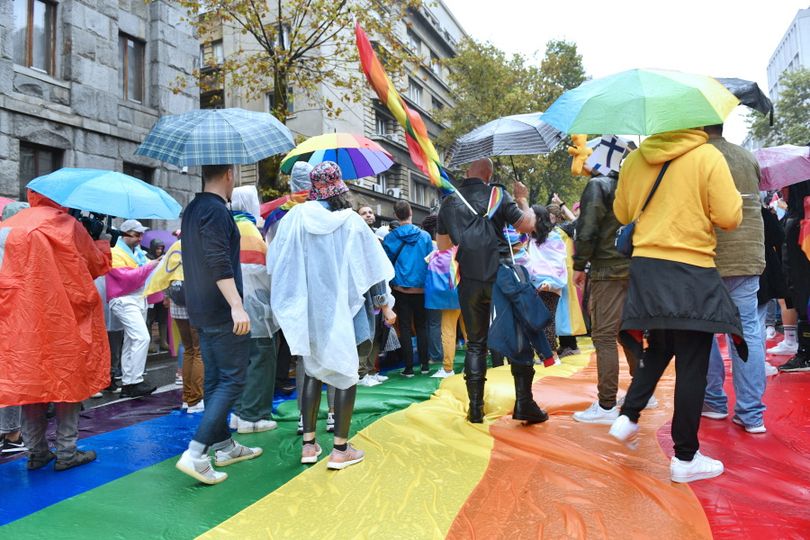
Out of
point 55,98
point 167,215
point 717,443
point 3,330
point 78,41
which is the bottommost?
point 717,443

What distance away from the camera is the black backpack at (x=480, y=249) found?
4445mm

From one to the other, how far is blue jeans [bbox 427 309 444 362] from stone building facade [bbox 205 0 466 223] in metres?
9.35

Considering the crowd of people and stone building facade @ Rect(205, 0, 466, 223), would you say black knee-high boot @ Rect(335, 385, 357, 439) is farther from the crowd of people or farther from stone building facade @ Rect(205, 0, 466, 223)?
stone building facade @ Rect(205, 0, 466, 223)

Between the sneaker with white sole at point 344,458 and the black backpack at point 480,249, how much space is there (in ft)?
5.20

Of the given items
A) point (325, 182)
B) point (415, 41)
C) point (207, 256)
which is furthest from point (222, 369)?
point (415, 41)

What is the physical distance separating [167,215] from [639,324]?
141 inches

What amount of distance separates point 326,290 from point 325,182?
746mm

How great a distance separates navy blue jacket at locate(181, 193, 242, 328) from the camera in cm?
363

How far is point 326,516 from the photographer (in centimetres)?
309

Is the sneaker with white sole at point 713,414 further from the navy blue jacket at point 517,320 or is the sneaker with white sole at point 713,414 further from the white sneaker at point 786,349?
the white sneaker at point 786,349

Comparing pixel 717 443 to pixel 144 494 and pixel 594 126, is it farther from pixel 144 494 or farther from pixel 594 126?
pixel 144 494

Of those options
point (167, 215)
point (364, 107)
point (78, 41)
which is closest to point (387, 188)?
point (364, 107)

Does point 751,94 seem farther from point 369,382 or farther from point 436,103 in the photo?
point 436,103

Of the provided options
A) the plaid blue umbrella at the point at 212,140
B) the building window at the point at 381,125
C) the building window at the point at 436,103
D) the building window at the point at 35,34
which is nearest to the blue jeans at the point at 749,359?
the plaid blue umbrella at the point at 212,140
